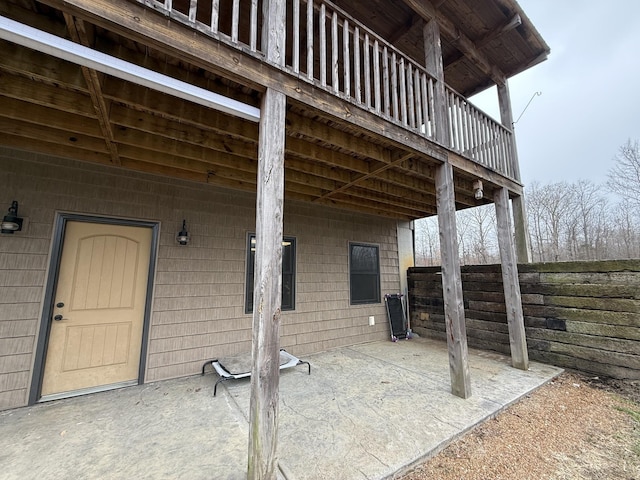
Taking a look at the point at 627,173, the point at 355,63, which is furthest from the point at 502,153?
the point at 627,173

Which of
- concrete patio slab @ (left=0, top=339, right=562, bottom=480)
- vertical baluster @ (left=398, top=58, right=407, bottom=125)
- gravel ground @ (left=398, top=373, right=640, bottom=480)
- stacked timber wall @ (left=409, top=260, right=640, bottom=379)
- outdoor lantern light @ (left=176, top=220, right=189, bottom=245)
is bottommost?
gravel ground @ (left=398, top=373, right=640, bottom=480)

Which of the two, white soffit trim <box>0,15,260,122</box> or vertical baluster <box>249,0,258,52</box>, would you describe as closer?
white soffit trim <box>0,15,260,122</box>

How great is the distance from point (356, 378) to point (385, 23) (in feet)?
15.5

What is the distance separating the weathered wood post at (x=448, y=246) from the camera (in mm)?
2949

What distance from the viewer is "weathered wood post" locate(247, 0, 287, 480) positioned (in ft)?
5.54

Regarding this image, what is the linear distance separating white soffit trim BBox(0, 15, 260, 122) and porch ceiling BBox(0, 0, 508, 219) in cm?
26

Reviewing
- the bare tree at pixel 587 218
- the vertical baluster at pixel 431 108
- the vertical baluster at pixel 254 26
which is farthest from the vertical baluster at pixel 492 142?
the bare tree at pixel 587 218

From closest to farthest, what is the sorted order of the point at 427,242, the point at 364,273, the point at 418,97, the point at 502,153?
the point at 418,97 < the point at 502,153 < the point at 364,273 < the point at 427,242

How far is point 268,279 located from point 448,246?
7.39ft

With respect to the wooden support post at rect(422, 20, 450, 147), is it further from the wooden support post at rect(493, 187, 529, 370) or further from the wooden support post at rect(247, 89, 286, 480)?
the wooden support post at rect(247, 89, 286, 480)

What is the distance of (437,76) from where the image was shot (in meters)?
3.36

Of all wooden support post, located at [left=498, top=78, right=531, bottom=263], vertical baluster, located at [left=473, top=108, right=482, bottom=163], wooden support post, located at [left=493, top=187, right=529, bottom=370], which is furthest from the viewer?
wooden support post, located at [left=498, top=78, right=531, bottom=263]

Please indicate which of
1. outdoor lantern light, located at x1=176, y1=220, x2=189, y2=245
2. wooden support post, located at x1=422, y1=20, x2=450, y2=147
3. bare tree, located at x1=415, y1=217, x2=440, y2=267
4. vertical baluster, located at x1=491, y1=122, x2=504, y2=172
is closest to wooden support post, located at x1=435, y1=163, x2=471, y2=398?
wooden support post, located at x1=422, y1=20, x2=450, y2=147

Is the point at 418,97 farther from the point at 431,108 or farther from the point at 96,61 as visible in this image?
the point at 96,61
